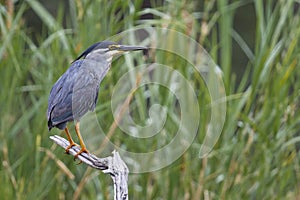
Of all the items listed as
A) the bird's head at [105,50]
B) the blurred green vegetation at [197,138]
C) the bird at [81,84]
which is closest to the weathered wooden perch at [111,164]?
the bird at [81,84]

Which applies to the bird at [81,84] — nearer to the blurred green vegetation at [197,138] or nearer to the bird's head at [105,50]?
the bird's head at [105,50]

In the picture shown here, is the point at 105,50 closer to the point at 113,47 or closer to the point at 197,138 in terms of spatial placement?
the point at 113,47

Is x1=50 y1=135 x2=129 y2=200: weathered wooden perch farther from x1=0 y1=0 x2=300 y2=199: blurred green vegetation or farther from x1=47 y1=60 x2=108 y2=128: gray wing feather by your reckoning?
x1=0 y1=0 x2=300 y2=199: blurred green vegetation

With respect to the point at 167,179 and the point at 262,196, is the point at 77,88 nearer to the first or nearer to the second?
the point at 167,179

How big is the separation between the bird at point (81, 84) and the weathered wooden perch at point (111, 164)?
16 mm

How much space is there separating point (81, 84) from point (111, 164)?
0.49ft

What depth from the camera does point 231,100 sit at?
2072 mm

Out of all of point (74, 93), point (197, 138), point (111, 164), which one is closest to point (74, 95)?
point (74, 93)

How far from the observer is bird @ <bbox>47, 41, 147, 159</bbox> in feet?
2.40

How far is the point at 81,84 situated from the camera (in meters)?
0.74

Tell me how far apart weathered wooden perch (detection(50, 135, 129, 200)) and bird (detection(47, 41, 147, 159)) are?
0.05 ft

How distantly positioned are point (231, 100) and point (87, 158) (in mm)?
1311

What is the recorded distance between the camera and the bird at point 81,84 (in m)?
0.73

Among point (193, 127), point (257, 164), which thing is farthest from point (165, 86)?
point (257, 164)
